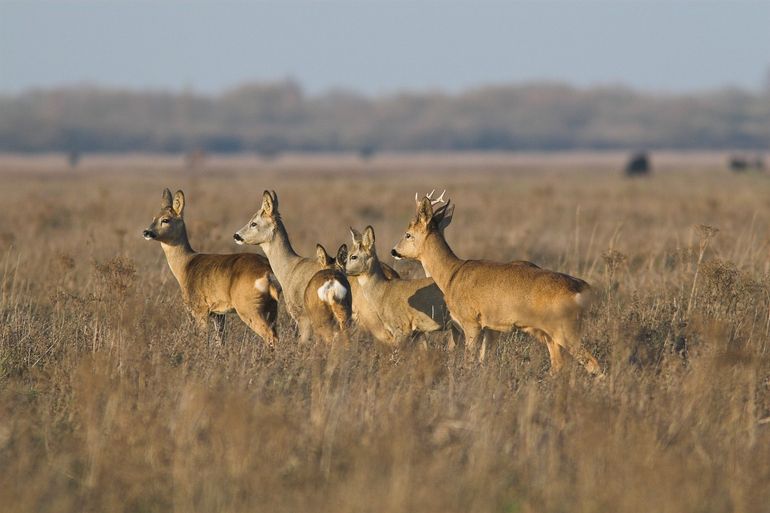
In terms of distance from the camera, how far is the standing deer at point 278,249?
1180cm

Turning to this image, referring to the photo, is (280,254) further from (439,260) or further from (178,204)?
(439,260)

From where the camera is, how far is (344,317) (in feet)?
35.1

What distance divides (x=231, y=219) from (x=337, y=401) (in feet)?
58.3

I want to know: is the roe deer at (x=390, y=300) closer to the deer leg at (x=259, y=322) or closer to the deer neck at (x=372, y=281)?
the deer neck at (x=372, y=281)

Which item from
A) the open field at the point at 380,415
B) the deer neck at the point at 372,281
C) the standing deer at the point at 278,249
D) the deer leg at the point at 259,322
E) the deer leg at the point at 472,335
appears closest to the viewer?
the open field at the point at 380,415

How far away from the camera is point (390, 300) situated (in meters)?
11.4

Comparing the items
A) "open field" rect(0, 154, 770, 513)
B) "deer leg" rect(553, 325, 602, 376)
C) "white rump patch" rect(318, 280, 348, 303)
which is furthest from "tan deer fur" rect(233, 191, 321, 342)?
"deer leg" rect(553, 325, 602, 376)

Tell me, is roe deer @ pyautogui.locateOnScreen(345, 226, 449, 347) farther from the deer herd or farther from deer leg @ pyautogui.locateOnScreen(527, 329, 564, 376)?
deer leg @ pyautogui.locateOnScreen(527, 329, 564, 376)

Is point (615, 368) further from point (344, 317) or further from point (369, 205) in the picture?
point (369, 205)

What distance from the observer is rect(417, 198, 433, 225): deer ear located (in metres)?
11.5

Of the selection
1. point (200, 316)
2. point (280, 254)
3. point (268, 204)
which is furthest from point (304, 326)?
point (268, 204)

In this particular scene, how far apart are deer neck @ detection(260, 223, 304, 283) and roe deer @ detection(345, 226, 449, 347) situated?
73cm

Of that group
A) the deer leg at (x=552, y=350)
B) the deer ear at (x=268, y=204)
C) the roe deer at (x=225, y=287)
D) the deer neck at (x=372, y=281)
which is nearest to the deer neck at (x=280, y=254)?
Answer: the deer ear at (x=268, y=204)

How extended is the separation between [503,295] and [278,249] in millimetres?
2954
